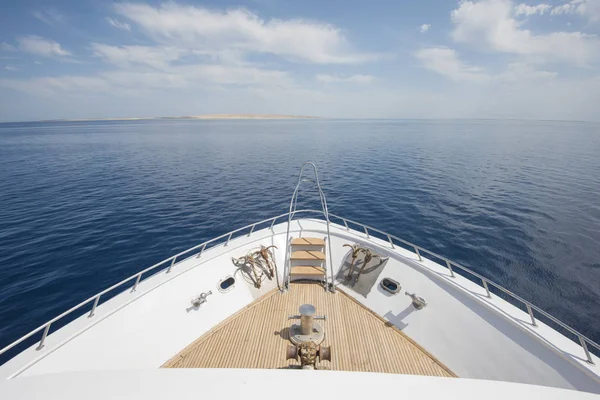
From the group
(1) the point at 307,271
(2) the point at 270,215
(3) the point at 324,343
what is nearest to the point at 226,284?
(1) the point at 307,271

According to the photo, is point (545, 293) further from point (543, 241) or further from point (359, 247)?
point (359, 247)

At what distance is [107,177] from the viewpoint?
99.2 feet

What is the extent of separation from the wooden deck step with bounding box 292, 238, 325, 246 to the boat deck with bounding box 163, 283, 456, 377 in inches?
81.3

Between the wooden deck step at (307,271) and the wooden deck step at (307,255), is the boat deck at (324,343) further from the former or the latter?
the wooden deck step at (307,255)

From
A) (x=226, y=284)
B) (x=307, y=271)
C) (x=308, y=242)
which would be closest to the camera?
(x=226, y=284)

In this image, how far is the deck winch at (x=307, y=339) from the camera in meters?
4.82

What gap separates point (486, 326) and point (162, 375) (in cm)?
686

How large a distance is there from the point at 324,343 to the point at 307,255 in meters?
3.30

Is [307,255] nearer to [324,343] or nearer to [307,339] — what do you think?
[324,343]

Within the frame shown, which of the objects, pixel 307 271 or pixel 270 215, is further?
pixel 270 215

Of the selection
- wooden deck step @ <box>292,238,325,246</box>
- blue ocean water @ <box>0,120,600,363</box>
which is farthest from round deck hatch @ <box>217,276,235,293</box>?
blue ocean water @ <box>0,120,600,363</box>

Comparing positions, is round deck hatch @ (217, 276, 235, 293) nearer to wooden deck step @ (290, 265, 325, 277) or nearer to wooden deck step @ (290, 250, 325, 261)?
wooden deck step @ (290, 265, 325, 277)

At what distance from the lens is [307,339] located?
6277mm

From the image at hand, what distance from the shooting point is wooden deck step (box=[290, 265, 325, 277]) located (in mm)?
8859
